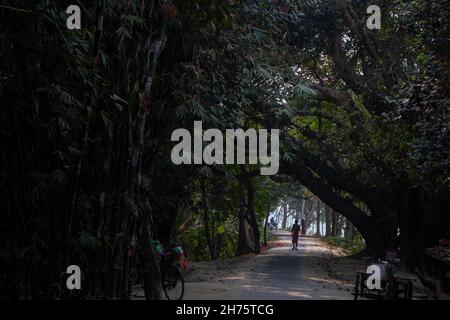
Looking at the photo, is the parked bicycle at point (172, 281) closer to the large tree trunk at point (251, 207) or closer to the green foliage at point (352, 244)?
the large tree trunk at point (251, 207)

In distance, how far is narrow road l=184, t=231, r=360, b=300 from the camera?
1091 centimetres

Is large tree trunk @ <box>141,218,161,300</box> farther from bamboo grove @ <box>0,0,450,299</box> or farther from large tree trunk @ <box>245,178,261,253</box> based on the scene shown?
large tree trunk @ <box>245,178,261,253</box>

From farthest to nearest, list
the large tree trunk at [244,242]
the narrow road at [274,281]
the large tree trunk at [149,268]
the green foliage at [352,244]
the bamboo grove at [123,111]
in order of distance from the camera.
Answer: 1. the green foliage at [352,244]
2. the large tree trunk at [244,242]
3. the narrow road at [274,281]
4. the large tree trunk at [149,268]
5. the bamboo grove at [123,111]

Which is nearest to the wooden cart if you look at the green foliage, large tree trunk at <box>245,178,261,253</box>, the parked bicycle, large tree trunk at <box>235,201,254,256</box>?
the parked bicycle

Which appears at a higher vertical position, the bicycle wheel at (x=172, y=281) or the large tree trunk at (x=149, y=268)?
the large tree trunk at (x=149, y=268)

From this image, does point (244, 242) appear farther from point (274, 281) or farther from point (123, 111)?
point (123, 111)

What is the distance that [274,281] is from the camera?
45.2 ft

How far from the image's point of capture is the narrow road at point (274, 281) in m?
10.9

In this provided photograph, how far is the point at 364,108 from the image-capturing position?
54.7ft

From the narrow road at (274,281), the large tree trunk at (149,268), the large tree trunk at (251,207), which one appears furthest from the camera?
the large tree trunk at (251,207)

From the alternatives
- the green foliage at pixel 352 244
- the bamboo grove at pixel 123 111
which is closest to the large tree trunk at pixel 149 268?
the bamboo grove at pixel 123 111

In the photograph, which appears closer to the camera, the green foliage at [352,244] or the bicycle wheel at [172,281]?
the bicycle wheel at [172,281]

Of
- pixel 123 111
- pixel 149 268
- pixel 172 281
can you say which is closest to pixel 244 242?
pixel 172 281
